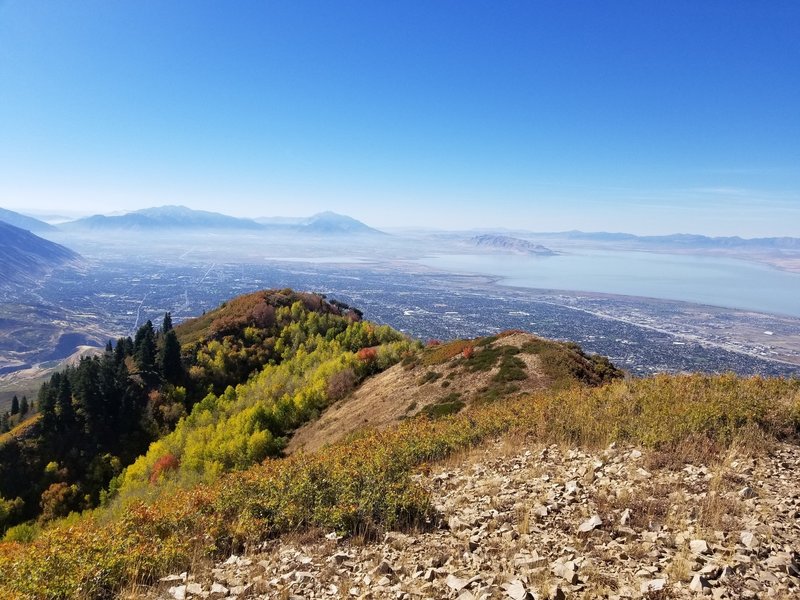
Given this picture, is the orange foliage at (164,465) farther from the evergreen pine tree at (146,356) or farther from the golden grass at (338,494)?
the golden grass at (338,494)

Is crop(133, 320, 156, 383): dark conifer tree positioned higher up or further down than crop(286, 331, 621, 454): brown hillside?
further down

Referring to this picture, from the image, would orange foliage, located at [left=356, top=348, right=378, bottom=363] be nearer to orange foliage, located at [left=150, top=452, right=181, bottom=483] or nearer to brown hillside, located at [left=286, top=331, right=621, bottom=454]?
brown hillside, located at [left=286, top=331, right=621, bottom=454]

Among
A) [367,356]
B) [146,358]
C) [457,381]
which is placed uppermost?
[457,381]

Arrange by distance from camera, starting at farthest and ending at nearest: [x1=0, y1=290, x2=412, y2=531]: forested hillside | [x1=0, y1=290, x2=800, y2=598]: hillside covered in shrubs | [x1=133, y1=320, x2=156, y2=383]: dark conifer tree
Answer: [x1=133, y1=320, x2=156, y2=383]: dark conifer tree
[x1=0, y1=290, x2=412, y2=531]: forested hillside
[x1=0, y1=290, x2=800, y2=598]: hillside covered in shrubs

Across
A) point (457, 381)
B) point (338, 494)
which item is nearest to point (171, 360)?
A: point (457, 381)

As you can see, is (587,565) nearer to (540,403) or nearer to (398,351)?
(540,403)

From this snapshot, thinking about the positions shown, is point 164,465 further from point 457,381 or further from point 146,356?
point 146,356

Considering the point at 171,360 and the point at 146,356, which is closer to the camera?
the point at 171,360

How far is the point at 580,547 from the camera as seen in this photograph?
750 centimetres

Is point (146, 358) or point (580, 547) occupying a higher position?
point (580, 547)

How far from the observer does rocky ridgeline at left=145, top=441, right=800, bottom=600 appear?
6.38 meters

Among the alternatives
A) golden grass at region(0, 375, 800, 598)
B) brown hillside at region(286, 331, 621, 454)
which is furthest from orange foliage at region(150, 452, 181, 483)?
golden grass at region(0, 375, 800, 598)

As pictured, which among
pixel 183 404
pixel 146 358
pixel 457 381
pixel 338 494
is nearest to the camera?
pixel 338 494

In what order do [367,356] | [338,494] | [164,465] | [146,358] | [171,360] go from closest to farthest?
[338,494], [164,465], [367,356], [171,360], [146,358]
